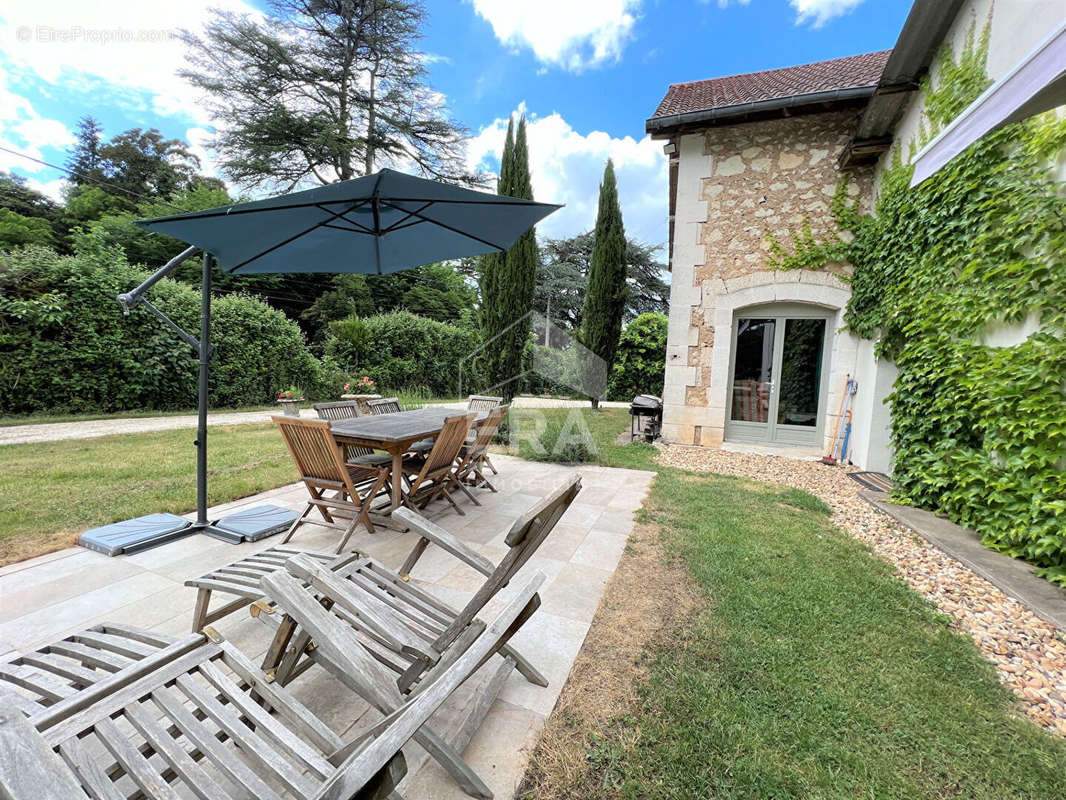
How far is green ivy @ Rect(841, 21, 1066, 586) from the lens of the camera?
3.04 metres

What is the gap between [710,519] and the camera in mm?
3896

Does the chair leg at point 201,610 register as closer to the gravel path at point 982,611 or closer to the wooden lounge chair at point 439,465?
the wooden lounge chair at point 439,465

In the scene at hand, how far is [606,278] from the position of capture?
12.6m

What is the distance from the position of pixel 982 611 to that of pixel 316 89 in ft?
71.4

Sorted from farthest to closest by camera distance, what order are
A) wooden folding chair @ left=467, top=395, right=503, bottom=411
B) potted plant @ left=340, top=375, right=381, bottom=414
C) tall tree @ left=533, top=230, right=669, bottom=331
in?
tall tree @ left=533, top=230, right=669, bottom=331
wooden folding chair @ left=467, top=395, right=503, bottom=411
potted plant @ left=340, top=375, right=381, bottom=414

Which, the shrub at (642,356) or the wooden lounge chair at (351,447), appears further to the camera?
the shrub at (642,356)

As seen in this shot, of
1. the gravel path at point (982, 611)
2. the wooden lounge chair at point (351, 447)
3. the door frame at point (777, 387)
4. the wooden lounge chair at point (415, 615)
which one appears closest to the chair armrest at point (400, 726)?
the wooden lounge chair at point (415, 615)

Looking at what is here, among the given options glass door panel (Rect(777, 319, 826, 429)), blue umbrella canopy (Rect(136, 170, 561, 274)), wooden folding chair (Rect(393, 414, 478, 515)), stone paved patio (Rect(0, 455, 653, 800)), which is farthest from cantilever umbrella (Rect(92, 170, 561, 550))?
glass door panel (Rect(777, 319, 826, 429))

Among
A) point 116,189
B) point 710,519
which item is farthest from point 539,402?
point 116,189

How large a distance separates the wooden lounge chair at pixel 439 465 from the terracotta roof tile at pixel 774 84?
20.1 feet

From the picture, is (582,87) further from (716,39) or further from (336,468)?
(336,468)

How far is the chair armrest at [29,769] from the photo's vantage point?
2.69ft

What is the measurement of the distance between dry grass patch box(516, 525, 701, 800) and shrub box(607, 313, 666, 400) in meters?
11.4

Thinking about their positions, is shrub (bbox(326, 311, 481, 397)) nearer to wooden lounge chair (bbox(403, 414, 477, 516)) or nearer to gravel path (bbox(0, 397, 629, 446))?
gravel path (bbox(0, 397, 629, 446))
